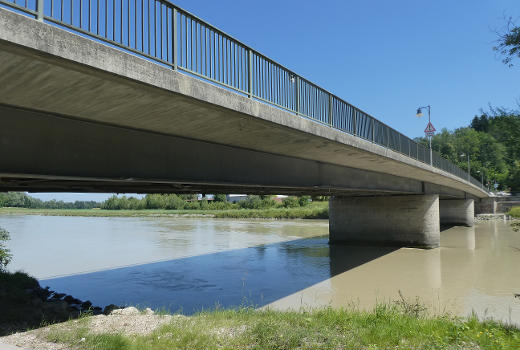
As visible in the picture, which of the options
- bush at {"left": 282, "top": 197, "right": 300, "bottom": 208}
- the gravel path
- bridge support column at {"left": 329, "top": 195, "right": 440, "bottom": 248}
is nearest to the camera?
the gravel path

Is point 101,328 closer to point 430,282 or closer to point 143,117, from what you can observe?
point 143,117

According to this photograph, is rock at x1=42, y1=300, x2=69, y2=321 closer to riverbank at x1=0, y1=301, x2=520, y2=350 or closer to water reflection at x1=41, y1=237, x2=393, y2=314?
riverbank at x1=0, y1=301, x2=520, y2=350

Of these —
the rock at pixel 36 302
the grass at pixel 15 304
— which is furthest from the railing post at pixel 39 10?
the rock at pixel 36 302

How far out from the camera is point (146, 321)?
6.93m

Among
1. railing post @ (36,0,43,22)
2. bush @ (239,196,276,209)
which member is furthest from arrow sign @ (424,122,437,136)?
bush @ (239,196,276,209)

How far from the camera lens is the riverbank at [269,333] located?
559cm

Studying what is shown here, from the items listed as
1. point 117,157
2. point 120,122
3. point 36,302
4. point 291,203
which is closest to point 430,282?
point 117,157

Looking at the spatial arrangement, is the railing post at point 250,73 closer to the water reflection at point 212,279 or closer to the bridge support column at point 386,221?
the water reflection at point 212,279

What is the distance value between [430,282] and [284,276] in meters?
5.37

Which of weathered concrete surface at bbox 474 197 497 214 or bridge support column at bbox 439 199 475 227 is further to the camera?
weathered concrete surface at bbox 474 197 497 214

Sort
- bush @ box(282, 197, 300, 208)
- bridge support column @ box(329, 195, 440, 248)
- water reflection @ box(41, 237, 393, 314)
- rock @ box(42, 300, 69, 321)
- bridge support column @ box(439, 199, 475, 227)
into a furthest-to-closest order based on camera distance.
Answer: bush @ box(282, 197, 300, 208), bridge support column @ box(439, 199, 475, 227), bridge support column @ box(329, 195, 440, 248), water reflection @ box(41, 237, 393, 314), rock @ box(42, 300, 69, 321)

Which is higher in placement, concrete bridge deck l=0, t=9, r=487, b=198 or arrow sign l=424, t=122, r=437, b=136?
arrow sign l=424, t=122, r=437, b=136

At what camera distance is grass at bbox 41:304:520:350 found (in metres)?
5.57

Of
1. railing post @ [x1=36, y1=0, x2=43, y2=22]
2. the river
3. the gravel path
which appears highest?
railing post @ [x1=36, y1=0, x2=43, y2=22]
